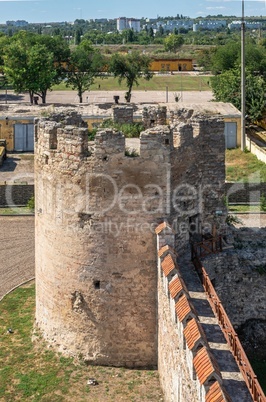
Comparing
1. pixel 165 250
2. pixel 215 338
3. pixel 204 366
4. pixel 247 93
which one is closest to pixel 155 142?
pixel 165 250

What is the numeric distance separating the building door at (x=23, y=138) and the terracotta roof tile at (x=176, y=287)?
107 feet

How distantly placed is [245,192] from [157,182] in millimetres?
19366

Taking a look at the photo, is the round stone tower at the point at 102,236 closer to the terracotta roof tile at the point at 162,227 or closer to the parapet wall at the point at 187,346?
the terracotta roof tile at the point at 162,227

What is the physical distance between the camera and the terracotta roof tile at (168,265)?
542 inches

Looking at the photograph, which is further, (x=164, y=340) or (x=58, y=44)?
(x=58, y=44)

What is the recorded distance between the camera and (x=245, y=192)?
1324 inches

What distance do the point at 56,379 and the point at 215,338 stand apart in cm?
438

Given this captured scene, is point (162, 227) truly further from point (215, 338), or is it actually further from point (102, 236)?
point (215, 338)

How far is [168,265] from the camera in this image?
14.0 metres

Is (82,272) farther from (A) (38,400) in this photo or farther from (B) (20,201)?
(B) (20,201)

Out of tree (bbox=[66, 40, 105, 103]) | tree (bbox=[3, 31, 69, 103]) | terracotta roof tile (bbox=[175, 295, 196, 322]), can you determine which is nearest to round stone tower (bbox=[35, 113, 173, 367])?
terracotta roof tile (bbox=[175, 295, 196, 322])

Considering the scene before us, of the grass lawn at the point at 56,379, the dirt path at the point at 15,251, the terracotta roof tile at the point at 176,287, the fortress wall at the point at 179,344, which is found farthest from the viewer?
the dirt path at the point at 15,251

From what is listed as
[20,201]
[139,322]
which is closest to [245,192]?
[20,201]

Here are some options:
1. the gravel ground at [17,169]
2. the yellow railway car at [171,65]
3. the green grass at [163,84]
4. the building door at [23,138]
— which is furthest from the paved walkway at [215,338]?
the yellow railway car at [171,65]
